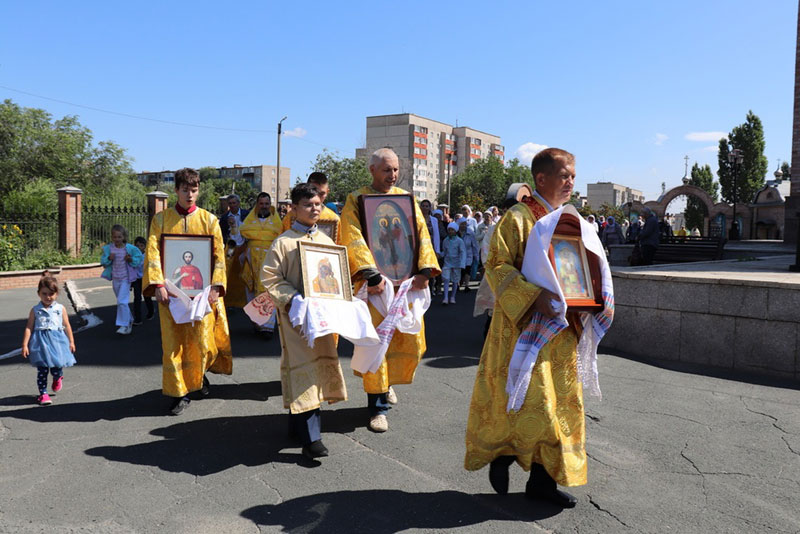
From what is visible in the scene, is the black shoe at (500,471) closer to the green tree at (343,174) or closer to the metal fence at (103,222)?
the metal fence at (103,222)

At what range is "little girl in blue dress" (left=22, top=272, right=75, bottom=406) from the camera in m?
5.75

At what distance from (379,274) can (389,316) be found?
341 millimetres

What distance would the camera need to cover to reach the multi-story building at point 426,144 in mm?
116812

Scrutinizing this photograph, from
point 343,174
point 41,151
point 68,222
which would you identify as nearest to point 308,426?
point 68,222

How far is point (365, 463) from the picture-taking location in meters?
4.27

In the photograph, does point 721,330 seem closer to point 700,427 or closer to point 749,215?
point 700,427

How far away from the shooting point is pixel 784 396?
240 inches

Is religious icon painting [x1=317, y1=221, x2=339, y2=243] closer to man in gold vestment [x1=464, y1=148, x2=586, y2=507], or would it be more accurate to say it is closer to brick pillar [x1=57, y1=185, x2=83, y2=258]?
man in gold vestment [x1=464, y1=148, x2=586, y2=507]

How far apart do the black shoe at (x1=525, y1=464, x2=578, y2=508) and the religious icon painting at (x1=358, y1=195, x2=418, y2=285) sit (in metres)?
2.07

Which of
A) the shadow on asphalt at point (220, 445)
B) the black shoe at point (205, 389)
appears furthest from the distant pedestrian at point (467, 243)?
the shadow on asphalt at point (220, 445)

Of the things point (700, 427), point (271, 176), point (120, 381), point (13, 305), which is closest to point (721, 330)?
point (700, 427)

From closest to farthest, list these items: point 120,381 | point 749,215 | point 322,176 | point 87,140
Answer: point 322,176, point 120,381, point 87,140, point 749,215

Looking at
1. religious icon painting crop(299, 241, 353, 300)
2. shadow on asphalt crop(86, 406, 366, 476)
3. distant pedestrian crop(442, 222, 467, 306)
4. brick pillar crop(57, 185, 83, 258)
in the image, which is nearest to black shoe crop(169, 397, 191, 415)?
shadow on asphalt crop(86, 406, 366, 476)

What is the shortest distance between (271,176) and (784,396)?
148168 millimetres
